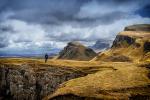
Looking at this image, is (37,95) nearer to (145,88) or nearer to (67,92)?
(67,92)

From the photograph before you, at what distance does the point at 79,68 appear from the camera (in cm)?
7850

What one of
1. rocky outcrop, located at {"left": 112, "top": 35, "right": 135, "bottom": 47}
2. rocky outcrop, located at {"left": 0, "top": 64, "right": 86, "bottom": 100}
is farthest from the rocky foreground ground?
rocky outcrop, located at {"left": 112, "top": 35, "right": 135, "bottom": 47}

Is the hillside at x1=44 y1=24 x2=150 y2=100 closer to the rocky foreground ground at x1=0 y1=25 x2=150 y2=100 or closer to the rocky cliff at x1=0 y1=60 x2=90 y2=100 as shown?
the rocky foreground ground at x1=0 y1=25 x2=150 y2=100

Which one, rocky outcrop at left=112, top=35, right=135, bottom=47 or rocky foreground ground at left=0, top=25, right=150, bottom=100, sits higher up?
rocky outcrop at left=112, top=35, right=135, bottom=47

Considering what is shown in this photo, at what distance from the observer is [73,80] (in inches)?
2493

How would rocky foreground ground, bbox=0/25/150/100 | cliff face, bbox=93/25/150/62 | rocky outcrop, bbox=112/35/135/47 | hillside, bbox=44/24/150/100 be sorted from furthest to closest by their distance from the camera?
rocky outcrop, bbox=112/35/135/47 < cliff face, bbox=93/25/150/62 < rocky foreground ground, bbox=0/25/150/100 < hillside, bbox=44/24/150/100

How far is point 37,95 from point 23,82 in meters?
5.26

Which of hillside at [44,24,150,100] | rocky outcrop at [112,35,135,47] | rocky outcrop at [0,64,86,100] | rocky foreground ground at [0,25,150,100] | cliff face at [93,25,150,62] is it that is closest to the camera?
hillside at [44,24,150,100]

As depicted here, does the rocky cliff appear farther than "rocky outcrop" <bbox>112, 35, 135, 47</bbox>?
No

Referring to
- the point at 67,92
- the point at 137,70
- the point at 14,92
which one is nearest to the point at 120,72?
the point at 137,70

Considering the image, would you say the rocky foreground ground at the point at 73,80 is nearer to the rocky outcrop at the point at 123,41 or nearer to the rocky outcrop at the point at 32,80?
the rocky outcrop at the point at 32,80

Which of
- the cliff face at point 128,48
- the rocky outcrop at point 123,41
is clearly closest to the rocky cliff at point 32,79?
the cliff face at point 128,48

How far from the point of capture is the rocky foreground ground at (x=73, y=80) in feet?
179

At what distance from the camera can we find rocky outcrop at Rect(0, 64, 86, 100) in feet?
259
